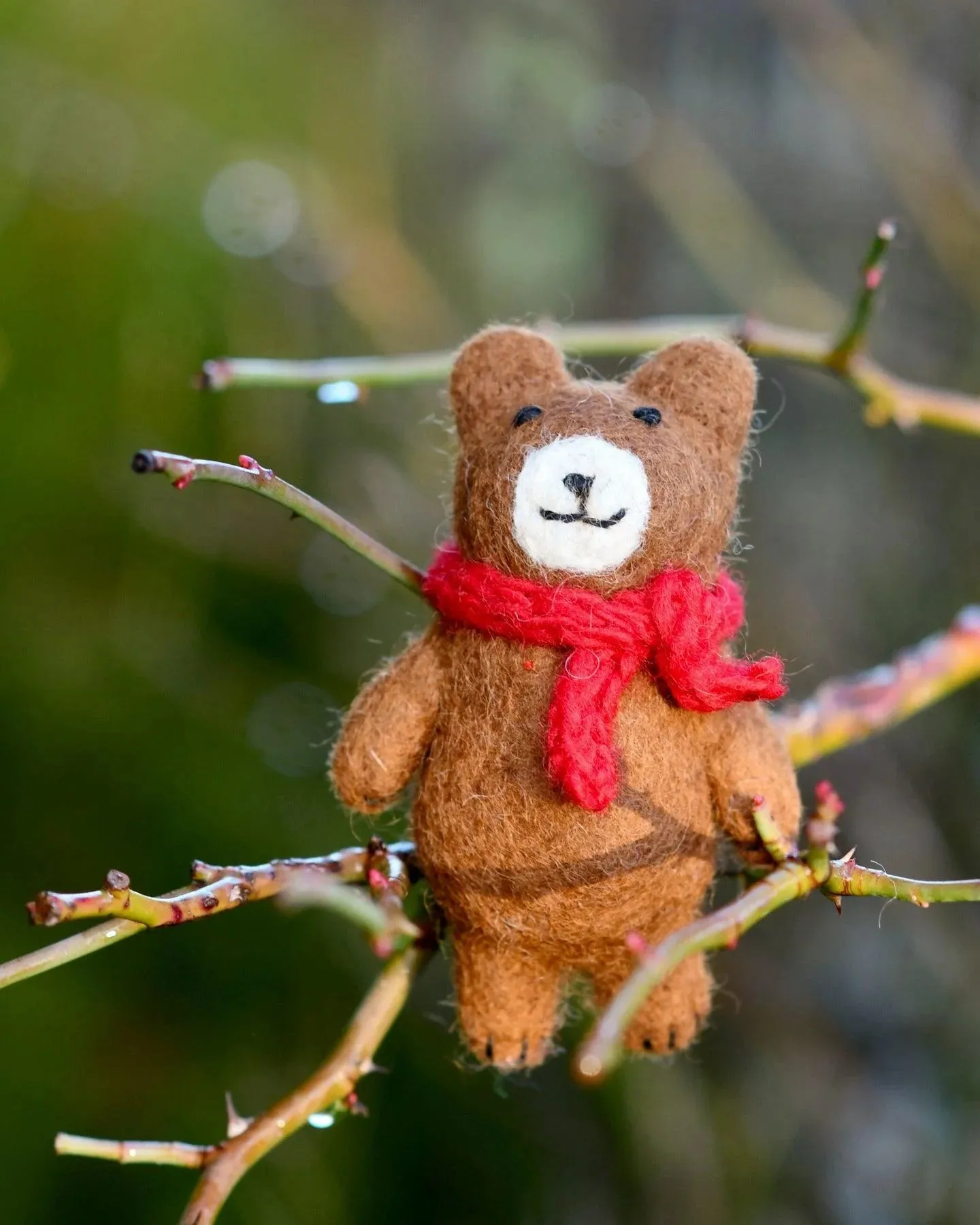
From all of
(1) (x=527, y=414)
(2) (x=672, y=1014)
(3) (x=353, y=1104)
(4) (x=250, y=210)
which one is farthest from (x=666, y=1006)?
(4) (x=250, y=210)

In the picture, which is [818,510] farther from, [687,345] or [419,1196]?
[687,345]

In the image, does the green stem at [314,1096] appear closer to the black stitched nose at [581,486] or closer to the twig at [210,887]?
the twig at [210,887]

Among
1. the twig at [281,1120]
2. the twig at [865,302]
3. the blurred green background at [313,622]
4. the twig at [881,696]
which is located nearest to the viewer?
the twig at [281,1120]

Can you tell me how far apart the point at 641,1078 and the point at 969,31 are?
1.07 metres

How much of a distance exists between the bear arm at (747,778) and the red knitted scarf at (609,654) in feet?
0.07

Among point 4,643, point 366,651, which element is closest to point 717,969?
point 366,651

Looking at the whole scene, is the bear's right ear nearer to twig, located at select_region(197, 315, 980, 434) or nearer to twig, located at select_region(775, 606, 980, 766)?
twig, located at select_region(197, 315, 980, 434)

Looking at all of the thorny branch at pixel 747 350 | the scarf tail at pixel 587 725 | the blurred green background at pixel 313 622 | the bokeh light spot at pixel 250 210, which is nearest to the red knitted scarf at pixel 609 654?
the scarf tail at pixel 587 725

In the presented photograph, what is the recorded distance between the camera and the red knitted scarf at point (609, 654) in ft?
1.20

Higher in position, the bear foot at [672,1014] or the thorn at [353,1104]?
the bear foot at [672,1014]

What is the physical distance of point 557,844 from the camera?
1.24 feet

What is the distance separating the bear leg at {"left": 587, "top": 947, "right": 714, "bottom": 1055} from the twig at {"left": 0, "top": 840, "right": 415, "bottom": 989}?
85 millimetres

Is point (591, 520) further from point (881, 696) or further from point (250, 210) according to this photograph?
point (250, 210)

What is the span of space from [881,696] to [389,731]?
30 cm
